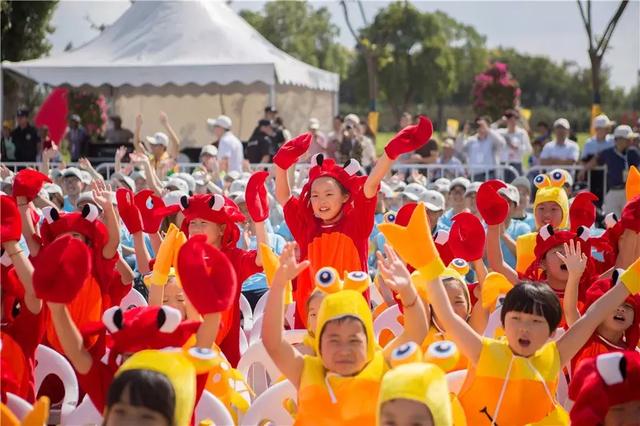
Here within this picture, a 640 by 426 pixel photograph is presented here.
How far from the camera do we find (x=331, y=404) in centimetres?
359

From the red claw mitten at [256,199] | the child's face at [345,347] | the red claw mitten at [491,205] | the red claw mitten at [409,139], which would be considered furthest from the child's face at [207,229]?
the child's face at [345,347]

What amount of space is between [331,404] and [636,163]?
8.64m

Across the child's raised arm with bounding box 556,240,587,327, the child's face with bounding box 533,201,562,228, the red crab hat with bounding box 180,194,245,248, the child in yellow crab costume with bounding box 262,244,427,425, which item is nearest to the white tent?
the child's face with bounding box 533,201,562,228

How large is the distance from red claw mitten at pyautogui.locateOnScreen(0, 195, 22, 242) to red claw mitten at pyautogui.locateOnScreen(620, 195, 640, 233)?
2931 millimetres

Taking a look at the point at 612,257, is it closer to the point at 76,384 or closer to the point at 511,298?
the point at 511,298

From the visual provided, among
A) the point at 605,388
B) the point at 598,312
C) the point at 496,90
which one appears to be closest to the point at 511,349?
the point at 598,312

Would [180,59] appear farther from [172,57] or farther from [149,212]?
[149,212]

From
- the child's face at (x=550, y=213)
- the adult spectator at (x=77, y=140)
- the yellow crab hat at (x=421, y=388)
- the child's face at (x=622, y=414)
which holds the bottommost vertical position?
the adult spectator at (x=77, y=140)

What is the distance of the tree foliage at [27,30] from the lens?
1061 inches

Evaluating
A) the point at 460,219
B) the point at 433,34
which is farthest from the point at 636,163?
the point at 433,34

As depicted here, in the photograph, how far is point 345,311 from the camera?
3.59 meters

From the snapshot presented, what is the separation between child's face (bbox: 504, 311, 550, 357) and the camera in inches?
149

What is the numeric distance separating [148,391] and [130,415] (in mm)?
95

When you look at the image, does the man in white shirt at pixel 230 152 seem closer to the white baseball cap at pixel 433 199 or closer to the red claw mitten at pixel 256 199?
the white baseball cap at pixel 433 199
